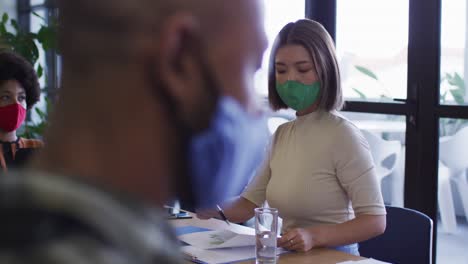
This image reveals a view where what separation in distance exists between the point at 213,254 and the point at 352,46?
2.07 m

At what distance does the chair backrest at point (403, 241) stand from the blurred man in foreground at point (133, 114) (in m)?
1.69

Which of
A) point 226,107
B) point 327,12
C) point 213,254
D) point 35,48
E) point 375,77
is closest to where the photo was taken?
point 226,107

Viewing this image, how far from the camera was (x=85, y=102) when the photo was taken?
499 millimetres

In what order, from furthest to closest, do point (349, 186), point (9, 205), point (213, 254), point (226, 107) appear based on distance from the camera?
point (349, 186), point (213, 254), point (226, 107), point (9, 205)

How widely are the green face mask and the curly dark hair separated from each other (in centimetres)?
110

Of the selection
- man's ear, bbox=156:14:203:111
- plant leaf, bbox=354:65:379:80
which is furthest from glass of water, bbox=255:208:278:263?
plant leaf, bbox=354:65:379:80

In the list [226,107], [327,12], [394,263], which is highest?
[327,12]

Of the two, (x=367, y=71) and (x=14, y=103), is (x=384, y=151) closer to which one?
(x=367, y=71)

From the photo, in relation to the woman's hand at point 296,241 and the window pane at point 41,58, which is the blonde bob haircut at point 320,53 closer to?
the woman's hand at point 296,241

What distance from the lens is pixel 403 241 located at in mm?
2146

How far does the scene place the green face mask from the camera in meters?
2.15

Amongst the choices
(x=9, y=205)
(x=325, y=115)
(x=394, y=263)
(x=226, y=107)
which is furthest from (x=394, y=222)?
(x=9, y=205)

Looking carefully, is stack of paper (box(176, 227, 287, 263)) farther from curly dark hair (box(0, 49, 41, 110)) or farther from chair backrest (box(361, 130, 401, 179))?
chair backrest (box(361, 130, 401, 179))

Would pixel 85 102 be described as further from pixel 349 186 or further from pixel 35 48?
pixel 35 48
